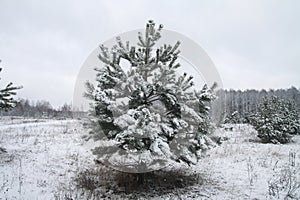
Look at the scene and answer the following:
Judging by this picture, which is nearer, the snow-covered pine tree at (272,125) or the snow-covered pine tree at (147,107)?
the snow-covered pine tree at (147,107)

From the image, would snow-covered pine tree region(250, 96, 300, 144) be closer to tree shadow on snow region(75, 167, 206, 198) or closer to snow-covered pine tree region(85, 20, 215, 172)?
tree shadow on snow region(75, 167, 206, 198)

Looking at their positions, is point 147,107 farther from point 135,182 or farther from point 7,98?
point 7,98

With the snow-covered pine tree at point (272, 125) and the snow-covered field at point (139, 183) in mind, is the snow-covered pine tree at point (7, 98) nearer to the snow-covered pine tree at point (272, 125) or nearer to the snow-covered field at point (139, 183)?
the snow-covered field at point (139, 183)

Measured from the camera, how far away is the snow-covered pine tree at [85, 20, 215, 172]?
16.2 feet

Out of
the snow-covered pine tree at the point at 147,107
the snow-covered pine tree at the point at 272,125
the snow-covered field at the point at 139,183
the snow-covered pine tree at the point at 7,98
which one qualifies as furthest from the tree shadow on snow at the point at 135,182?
the snow-covered pine tree at the point at 272,125

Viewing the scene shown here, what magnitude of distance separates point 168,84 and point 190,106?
865 millimetres

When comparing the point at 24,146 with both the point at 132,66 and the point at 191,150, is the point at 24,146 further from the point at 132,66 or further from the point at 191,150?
the point at 191,150

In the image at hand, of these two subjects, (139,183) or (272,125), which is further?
(272,125)

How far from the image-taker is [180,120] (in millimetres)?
5426

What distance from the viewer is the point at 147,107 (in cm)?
571

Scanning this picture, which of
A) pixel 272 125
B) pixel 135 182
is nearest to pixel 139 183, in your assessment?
pixel 135 182

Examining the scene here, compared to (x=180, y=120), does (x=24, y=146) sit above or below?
below

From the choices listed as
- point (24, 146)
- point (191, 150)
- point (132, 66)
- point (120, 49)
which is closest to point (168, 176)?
point (191, 150)

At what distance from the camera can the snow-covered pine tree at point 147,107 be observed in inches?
195
